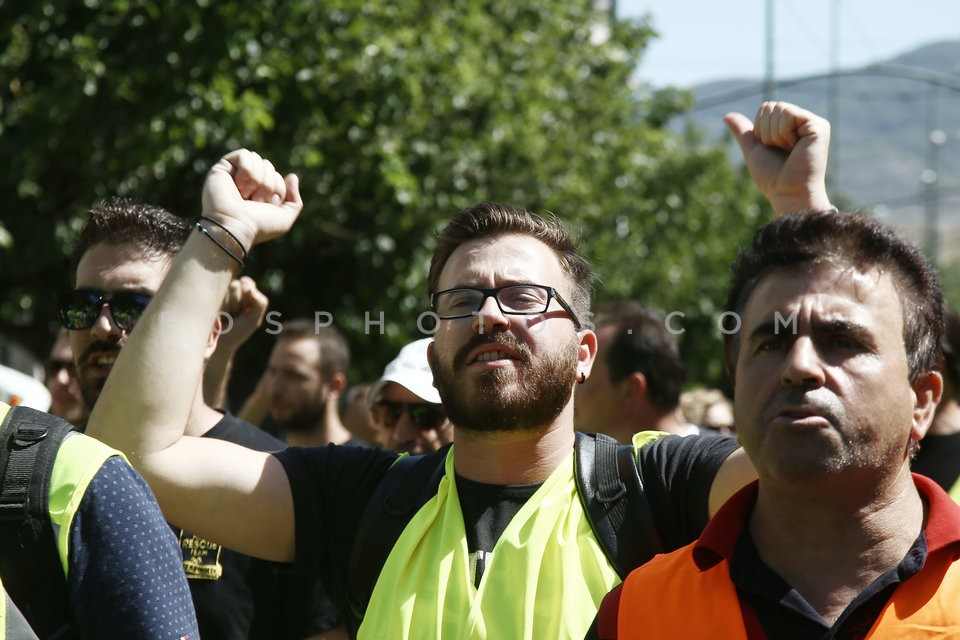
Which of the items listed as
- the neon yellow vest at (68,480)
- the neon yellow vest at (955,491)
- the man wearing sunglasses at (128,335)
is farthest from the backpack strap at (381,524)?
the neon yellow vest at (955,491)

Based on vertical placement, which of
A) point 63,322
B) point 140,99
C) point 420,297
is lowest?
point 420,297

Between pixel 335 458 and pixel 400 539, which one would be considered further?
pixel 335 458

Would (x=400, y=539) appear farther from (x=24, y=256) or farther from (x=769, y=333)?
(x=24, y=256)

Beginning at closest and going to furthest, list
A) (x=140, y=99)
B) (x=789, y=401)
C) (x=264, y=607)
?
(x=789, y=401), (x=264, y=607), (x=140, y=99)

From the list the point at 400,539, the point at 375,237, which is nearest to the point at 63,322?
the point at 400,539

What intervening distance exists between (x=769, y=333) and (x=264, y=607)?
1910 millimetres

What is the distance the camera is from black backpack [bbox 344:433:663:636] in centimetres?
279

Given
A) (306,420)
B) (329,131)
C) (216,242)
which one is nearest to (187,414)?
(216,242)

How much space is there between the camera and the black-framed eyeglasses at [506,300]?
122 inches

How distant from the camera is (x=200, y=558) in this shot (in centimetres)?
355

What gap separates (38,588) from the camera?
232 centimetres

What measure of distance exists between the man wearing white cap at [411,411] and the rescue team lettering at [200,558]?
4.20ft

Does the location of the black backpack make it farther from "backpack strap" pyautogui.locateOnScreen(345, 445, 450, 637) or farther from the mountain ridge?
the mountain ridge

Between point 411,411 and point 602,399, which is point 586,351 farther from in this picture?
point 602,399
